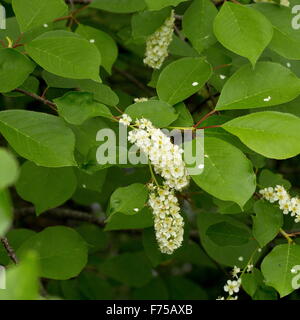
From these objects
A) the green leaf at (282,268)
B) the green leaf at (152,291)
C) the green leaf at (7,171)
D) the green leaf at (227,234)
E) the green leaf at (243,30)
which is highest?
the green leaf at (7,171)

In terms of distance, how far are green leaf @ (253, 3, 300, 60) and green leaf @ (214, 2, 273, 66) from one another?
13 cm

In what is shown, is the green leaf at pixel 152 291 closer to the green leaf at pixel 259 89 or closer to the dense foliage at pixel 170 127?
the dense foliage at pixel 170 127

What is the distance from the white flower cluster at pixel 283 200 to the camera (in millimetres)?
1620

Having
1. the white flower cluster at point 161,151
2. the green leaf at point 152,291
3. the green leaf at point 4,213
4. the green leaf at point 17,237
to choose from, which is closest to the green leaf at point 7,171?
the green leaf at point 4,213

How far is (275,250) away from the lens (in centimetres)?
155

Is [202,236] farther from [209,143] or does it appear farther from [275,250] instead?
[209,143]

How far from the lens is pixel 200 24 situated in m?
1.67

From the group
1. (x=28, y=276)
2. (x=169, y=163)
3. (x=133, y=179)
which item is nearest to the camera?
(x=28, y=276)

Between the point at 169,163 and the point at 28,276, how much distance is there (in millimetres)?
748

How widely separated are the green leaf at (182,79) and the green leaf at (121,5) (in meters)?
0.29

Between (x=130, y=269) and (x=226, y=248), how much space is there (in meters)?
0.75

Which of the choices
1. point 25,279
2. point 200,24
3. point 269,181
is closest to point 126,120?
point 200,24

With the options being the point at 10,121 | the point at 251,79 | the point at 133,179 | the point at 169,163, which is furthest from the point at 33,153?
the point at 133,179
